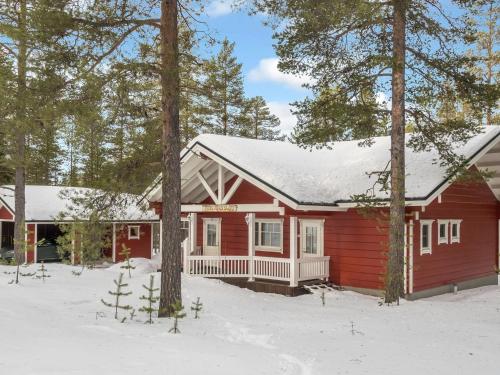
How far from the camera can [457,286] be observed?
1845cm

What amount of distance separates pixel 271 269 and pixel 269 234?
2.43m

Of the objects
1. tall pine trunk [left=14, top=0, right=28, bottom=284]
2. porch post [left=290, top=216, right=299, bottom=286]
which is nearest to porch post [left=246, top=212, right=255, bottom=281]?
porch post [left=290, top=216, right=299, bottom=286]

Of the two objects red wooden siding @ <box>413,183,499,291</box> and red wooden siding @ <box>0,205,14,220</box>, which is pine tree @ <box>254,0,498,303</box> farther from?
red wooden siding @ <box>0,205,14,220</box>

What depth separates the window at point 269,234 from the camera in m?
19.0

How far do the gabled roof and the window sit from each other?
235 cm

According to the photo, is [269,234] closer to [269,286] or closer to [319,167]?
[269,286]

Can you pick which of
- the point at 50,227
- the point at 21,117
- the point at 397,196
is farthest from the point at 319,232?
the point at 50,227

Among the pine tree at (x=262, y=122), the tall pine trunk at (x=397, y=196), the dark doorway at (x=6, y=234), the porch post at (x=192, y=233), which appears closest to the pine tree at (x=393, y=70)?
the tall pine trunk at (x=397, y=196)

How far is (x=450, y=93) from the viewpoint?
14.0 metres

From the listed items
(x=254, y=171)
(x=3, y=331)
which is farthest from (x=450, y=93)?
(x=3, y=331)

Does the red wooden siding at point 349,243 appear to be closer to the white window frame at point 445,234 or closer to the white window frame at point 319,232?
the white window frame at point 319,232

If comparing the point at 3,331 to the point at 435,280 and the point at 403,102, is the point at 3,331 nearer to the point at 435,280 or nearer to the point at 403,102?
the point at 403,102

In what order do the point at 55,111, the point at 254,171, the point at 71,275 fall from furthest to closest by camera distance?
the point at 71,275
the point at 254,171
the point at 55,111

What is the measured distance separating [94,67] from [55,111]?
1.37m
